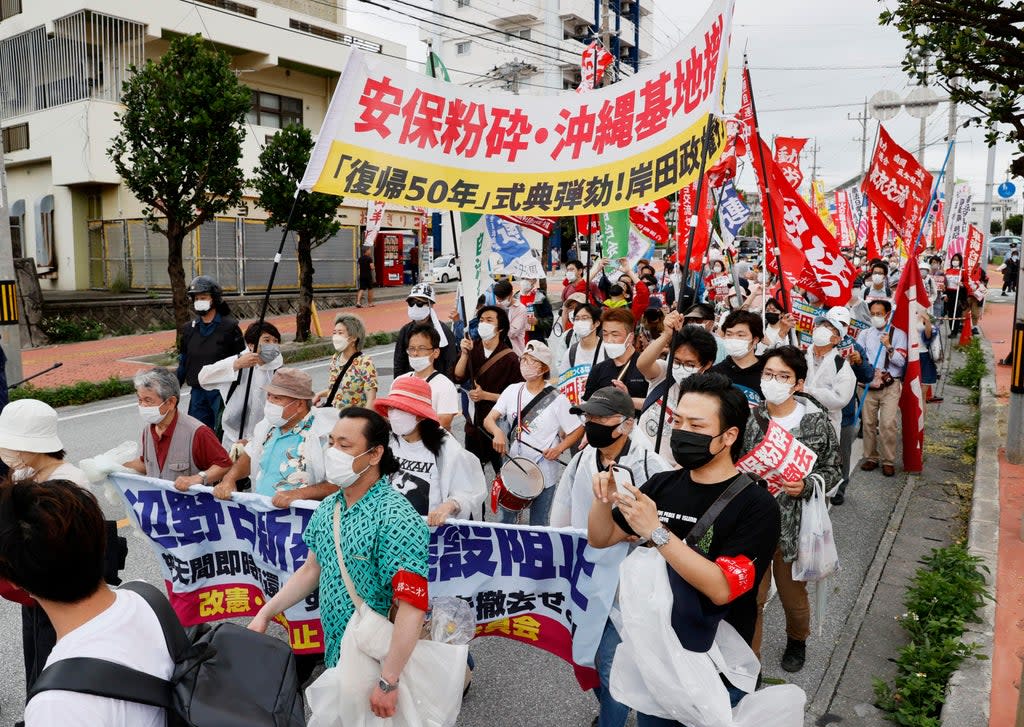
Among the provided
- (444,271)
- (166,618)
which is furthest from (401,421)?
(444,271)

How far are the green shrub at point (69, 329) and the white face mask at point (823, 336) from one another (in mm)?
15766

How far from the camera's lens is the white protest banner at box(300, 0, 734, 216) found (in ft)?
15.4

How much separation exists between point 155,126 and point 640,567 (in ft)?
44.5

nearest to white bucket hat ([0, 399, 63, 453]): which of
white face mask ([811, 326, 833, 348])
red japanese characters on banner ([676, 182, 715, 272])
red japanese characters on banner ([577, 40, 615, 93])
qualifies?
red japanese characters on banner ([676, 182, 715, 272])

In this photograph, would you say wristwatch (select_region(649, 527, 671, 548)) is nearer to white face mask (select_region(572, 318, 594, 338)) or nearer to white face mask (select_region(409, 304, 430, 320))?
white face mask (select_region(572, 318, 594, 338))

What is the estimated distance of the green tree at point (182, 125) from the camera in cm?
1370

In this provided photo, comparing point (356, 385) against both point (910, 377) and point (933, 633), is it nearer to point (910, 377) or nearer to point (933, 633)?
point (933, 633)

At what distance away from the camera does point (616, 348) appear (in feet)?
18.2

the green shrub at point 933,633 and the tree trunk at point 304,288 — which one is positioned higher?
the tree trunk at point 304,288

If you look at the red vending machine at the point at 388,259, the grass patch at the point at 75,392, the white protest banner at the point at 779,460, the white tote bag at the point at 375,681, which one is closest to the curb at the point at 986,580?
the white protest banner at the point at 779,460

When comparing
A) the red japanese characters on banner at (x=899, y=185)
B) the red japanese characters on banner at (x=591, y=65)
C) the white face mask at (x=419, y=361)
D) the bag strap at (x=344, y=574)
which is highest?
the red japanese characters on banner at (x=591, y=65)

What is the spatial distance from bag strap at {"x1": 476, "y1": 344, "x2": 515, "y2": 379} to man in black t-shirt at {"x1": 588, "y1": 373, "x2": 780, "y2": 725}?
11.2 ft

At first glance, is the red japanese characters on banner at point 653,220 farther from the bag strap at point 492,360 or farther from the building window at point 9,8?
the building window at point 9,8

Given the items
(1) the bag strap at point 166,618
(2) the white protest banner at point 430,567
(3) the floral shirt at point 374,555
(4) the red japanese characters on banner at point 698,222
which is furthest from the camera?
(4) the red japanese characters on banner at point 698,222
